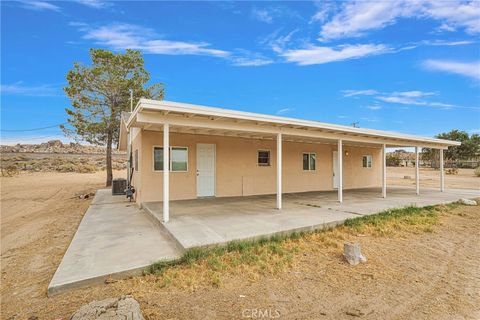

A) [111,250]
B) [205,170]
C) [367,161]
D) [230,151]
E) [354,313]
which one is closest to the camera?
[354,313]

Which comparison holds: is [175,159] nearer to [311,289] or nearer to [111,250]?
[111,250]

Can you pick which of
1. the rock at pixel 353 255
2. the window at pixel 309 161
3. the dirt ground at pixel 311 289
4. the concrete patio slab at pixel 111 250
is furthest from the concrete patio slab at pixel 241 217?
the window at pixel 309 161

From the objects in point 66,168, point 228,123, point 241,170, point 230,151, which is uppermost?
point 228,123

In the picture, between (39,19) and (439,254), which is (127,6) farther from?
(439,254)

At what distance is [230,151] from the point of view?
10.0 metres

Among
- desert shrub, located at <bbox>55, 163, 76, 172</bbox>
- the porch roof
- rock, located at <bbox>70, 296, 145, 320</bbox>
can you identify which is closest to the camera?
rock, located at <bbox>70, 296, 145, 320</bbox>

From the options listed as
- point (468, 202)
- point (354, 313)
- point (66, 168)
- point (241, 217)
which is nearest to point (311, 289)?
point (354, 313)

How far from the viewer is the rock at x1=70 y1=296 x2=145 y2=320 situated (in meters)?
2.30

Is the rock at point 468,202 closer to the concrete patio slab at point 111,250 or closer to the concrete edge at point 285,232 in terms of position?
the concrete edge at point 285,232

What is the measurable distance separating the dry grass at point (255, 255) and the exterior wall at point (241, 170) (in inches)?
192

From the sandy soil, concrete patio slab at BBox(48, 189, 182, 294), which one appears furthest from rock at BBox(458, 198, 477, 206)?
concrete patio slab at BBox(48, 189, 182, 294)

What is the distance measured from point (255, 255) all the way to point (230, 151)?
6.06m

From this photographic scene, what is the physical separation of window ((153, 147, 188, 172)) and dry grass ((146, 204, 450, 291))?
499 centimetres

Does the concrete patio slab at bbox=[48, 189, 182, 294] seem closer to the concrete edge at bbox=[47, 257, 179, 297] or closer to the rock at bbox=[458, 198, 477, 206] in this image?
the concrete edge at bbox=[47, 257, 179, 297]
